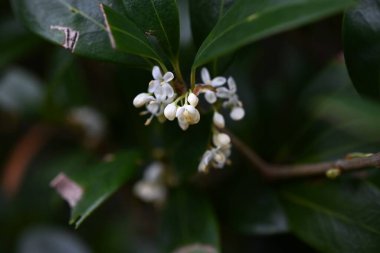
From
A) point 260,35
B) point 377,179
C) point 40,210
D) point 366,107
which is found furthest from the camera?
point 40,210

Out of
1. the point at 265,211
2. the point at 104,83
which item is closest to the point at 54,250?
the point at 104,83

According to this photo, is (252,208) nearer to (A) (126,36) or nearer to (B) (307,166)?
(B) (307,166)

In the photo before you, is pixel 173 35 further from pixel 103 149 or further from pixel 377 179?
pixel 103 149

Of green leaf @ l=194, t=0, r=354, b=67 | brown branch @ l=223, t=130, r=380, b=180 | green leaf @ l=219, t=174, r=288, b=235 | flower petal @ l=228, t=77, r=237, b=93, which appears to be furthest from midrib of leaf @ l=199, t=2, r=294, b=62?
green leaf @ l=219, t=174, r=288, b=235

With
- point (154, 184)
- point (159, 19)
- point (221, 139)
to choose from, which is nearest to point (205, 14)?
point (159, 19)

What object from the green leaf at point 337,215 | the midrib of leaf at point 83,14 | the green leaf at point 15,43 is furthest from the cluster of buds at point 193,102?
the green leaf at point 15,43

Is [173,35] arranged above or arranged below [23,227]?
above
